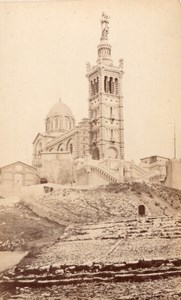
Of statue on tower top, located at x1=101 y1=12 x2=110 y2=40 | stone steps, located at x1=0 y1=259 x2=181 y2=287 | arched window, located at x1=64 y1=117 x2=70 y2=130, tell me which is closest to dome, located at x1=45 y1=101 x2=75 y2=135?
arched window, located at x1=64 y1=117 x2=70 y2=130

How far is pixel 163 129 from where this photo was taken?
2979 millimetres

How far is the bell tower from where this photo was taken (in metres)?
2.99

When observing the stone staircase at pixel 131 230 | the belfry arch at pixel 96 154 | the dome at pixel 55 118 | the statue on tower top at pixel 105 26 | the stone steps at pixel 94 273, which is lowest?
the stone steps at pixel 94 273

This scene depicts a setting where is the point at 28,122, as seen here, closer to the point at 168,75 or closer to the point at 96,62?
the point at 96,62

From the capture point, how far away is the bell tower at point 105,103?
2.99 metres

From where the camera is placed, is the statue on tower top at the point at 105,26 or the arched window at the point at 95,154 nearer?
the statue on tower top at the point at 105,26

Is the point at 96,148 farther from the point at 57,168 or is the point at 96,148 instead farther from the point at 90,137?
the point at 57,168

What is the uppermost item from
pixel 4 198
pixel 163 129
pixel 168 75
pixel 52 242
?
pixel 168 75

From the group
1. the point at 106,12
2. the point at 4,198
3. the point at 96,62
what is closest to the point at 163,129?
the point at 96,62

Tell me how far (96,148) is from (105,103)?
30 centimetres

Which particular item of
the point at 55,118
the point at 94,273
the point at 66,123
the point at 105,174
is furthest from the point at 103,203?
the point at 66,123

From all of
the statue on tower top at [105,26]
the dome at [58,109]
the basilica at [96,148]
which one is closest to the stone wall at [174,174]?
the basilica at [96,148]

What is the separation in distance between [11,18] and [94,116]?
0.79m

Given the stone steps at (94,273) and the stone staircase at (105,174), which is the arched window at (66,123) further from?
the stone steps at (94,273)
